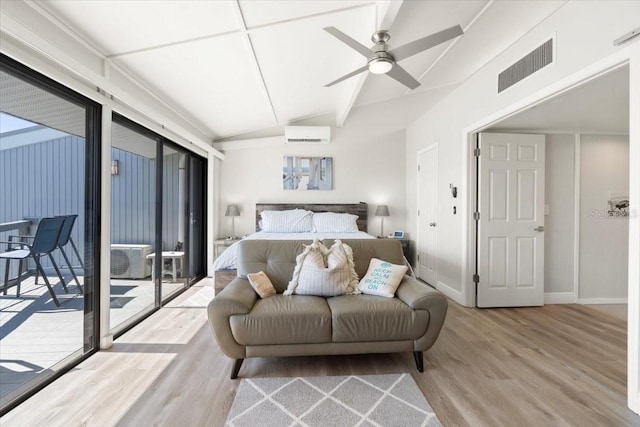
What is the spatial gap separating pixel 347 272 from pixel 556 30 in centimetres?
251

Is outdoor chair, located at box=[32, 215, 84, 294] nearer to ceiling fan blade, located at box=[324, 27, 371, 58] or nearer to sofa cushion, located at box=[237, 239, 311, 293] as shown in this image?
sofa cushion, located at box=[237, 239, 311, 293]

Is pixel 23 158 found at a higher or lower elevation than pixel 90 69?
lower

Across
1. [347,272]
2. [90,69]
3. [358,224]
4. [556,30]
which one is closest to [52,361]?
[90,69]

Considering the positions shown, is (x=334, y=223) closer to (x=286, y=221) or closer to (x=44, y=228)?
(x=286, y=221)

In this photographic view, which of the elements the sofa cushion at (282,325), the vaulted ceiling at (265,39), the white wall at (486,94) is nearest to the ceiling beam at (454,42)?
the vaulted ceiling at (265,39)

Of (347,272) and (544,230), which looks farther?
(544,230)

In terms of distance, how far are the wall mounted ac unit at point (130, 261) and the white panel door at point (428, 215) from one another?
12.4 feet

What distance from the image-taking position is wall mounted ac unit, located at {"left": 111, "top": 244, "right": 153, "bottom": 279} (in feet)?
9.07

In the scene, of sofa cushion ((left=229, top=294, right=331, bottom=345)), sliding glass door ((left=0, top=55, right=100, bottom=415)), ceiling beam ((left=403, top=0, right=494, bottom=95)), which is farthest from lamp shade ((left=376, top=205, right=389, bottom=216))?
sliding glass door ((left=0, top=55, right=100, bottom=415))

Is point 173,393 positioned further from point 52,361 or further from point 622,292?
point 622,292

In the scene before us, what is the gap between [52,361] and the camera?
2.06 meters

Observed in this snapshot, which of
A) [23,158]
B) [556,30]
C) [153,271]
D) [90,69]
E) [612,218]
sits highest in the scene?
[556,30]

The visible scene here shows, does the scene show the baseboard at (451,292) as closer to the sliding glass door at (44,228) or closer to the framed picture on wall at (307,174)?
the framed picture on wall at (307,174)

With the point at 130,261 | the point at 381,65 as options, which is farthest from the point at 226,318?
the point at 381,65
